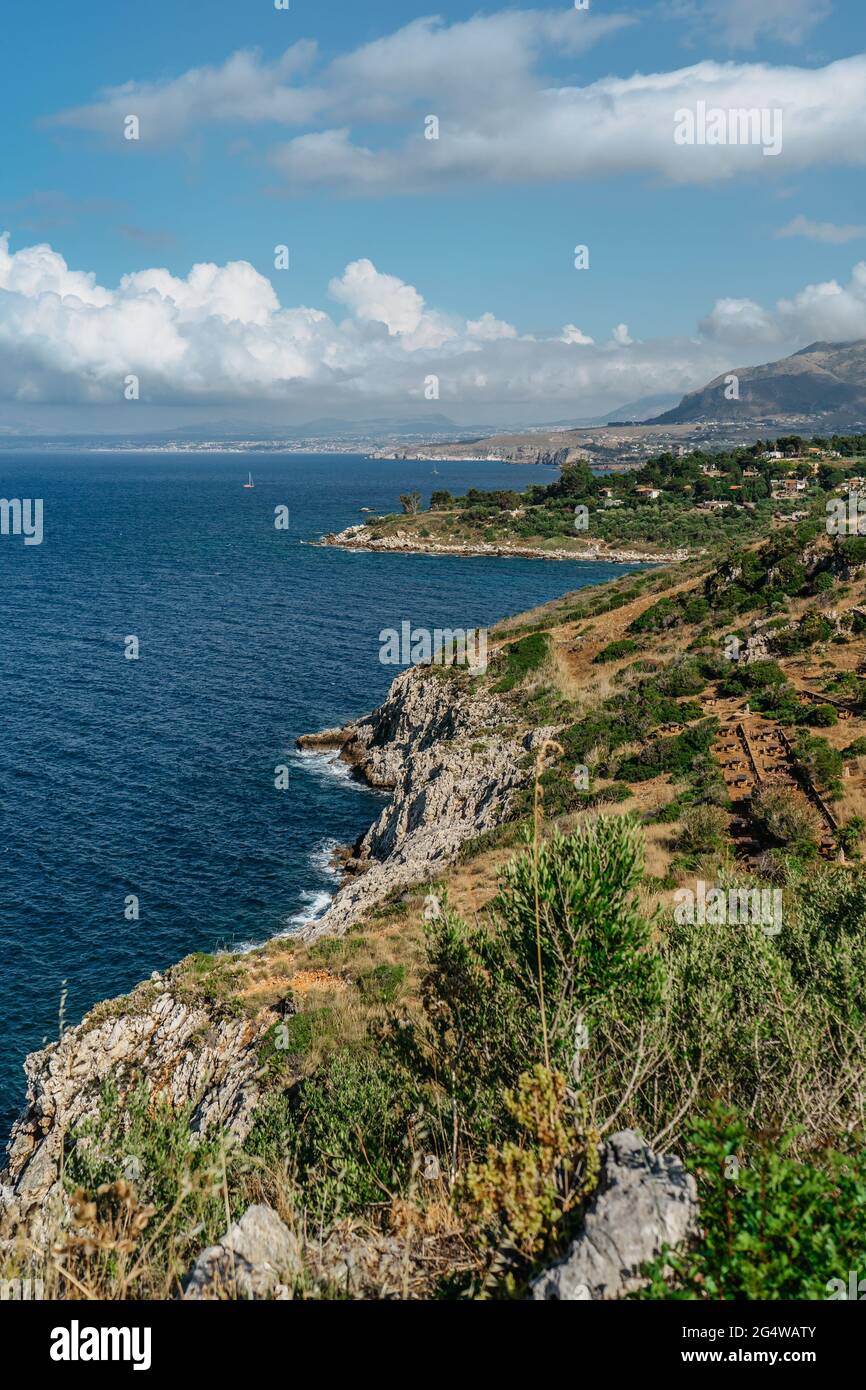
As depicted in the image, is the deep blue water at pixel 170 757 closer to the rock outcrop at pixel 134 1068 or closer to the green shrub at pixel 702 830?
the rock outcrop at pixel 134 1068

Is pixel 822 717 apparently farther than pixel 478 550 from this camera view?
No

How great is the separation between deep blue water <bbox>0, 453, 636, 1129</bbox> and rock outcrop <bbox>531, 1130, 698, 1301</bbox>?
98.8 ft

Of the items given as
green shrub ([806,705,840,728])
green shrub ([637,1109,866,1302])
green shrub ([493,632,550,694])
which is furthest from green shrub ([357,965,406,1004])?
green shrub ([493,632,550,694])

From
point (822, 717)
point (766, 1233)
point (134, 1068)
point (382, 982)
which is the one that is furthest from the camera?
point (822, 717)

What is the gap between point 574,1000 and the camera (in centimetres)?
1627

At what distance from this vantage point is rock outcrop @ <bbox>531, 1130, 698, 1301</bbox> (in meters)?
9.27

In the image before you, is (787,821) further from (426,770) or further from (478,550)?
(478,550)

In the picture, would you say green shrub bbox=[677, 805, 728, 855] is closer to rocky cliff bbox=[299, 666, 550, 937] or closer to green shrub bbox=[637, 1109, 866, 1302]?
rocky cliff bbox=[299, 666, 550, 937]

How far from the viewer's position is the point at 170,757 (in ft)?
208

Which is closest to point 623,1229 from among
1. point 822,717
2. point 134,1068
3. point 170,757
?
point 134,1068

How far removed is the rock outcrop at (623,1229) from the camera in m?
9.27

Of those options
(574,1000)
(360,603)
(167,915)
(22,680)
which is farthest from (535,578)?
(574,1000)

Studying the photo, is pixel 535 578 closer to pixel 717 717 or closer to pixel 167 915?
pixel 717 717

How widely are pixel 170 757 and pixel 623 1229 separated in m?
58.1
